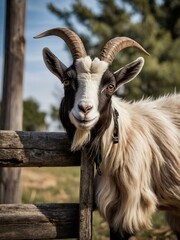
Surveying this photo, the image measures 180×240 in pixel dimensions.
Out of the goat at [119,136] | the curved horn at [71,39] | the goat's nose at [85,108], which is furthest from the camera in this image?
the curved horn at [71,39]

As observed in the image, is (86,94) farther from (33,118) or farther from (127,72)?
(33,118)

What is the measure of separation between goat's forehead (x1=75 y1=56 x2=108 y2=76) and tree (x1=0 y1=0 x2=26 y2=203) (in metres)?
2.83

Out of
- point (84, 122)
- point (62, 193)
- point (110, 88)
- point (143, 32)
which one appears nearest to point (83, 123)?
point (84, 122)

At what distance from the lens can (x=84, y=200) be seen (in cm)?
Answer: 427

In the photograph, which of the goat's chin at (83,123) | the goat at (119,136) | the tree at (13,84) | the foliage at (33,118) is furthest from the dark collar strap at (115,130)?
the foliage at (33,118)

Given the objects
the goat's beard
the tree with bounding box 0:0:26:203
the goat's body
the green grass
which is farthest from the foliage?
the goat's beard

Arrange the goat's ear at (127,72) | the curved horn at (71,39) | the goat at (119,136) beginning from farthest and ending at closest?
the goat's ear at (127,72) < the curved horn at (71,39) < the goat at (119,136)

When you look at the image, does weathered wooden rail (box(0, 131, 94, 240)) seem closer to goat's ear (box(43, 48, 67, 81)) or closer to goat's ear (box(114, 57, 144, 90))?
goat's ear (box(43, 48, 67, 81))

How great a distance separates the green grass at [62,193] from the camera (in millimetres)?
6425

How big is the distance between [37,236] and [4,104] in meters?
2.77

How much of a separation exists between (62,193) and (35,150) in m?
6.02

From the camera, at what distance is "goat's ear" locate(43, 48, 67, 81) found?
164 inches

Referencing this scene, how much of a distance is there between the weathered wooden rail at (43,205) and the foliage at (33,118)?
3121 centimetres

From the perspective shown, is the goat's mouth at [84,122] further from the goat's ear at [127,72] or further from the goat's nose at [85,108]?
the goat's ear at [127,72]
